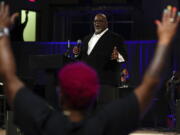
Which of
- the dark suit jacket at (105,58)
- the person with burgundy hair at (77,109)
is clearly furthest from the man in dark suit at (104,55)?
the person with burgundy hair at (77,109)

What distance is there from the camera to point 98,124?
5.37 ft

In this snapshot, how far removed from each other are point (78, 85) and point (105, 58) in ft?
11.8

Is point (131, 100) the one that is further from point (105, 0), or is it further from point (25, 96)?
point (105, 0)

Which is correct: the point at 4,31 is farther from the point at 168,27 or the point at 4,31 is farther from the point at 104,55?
the point at 104,55

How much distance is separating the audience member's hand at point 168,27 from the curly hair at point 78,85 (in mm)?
318

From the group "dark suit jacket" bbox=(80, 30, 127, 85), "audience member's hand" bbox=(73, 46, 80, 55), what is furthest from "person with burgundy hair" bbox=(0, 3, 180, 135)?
"audience member's hand" bbox=(73, 46, 80, 55)

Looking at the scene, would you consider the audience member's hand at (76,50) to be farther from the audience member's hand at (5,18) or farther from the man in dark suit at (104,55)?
the audience member's hand at (5,18)

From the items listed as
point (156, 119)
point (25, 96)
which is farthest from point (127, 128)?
point (156, 119)

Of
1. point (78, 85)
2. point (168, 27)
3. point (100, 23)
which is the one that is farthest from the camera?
point (100, 23)

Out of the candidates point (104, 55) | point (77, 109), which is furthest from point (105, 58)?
point (77, 109)

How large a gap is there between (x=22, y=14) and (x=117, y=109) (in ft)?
36.2

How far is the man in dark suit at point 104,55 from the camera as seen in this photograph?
5184mm

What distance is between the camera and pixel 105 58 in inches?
206

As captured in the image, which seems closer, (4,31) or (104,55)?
(4,31)
